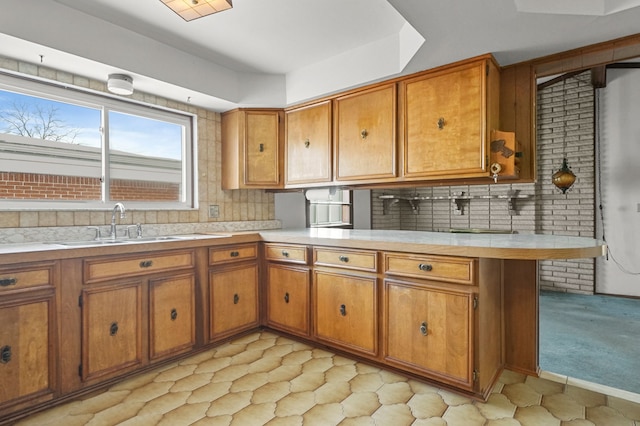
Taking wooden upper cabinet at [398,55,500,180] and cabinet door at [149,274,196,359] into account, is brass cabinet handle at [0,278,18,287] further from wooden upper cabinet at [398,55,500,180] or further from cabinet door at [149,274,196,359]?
wooden upper cabinet at [398,55,500,180]

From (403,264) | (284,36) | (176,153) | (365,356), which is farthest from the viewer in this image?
(176,153)

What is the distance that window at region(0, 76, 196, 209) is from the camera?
7.80 ft

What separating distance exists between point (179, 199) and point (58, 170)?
3.19 ft

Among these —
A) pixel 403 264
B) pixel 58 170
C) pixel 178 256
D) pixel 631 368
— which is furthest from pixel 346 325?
pixel 58 170

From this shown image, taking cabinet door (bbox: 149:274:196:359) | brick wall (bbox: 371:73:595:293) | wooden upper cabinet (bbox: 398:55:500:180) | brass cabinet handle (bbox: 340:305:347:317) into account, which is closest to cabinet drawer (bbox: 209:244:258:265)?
cabinet door (bbox: 149:274:196:359)

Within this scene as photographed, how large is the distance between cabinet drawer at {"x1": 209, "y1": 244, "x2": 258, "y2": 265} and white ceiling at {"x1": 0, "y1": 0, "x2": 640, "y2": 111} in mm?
1319

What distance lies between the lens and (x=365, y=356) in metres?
2.47

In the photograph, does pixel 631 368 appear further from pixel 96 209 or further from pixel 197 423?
pixel 96 209

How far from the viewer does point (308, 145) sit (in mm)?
3271

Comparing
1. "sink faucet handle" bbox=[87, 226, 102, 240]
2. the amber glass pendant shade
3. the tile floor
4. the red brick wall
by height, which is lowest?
the tile floor

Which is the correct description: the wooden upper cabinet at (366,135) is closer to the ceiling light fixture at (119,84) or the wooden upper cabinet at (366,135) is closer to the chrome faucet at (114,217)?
the ceiling light fixture at (119,84)

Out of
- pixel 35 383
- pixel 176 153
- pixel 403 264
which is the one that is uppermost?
pixel 176 153

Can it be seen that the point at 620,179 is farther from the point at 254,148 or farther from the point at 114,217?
the point at 114,217

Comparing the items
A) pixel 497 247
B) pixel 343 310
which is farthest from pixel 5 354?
pixel 497 247
